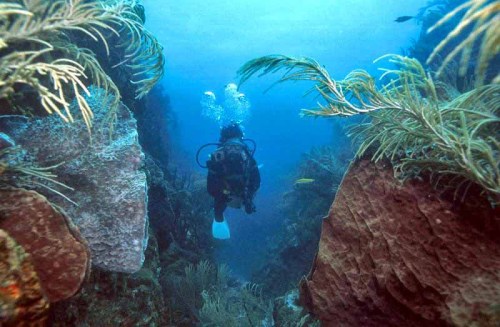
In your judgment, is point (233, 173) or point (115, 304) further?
point (233, 173)

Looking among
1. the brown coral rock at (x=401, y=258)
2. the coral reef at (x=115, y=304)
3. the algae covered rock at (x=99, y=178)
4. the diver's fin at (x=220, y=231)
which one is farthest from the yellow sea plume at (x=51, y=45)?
the diver's fin at (x=220, y=231)

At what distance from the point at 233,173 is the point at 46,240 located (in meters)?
4.91

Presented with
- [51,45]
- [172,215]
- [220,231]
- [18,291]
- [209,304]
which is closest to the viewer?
[18,291]

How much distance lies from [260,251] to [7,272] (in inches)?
442

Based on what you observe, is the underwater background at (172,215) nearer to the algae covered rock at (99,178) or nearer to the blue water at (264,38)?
the algae covered rock at (99,178)

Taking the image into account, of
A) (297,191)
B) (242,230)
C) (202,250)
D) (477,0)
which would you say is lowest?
(242,230)

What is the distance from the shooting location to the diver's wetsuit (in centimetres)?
711

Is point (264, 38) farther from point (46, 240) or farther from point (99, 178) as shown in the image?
point (46, 240)

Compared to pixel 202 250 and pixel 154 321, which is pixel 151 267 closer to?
pixel 154 321

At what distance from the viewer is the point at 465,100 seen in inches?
111

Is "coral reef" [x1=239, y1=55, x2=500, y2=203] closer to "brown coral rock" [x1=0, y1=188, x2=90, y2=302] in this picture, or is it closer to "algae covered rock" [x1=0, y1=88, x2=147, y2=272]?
"algae covered rock" [x1=0, y1=88, x2=147, y2=272]

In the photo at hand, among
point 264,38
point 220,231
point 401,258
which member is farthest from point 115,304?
point 264,38

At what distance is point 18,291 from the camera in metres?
1.74

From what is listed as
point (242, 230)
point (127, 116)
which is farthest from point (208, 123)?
point (127, 116)
